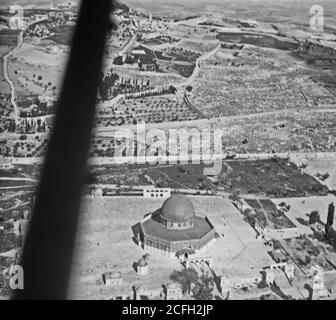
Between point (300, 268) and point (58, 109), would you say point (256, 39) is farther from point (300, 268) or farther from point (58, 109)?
point (300, 268)

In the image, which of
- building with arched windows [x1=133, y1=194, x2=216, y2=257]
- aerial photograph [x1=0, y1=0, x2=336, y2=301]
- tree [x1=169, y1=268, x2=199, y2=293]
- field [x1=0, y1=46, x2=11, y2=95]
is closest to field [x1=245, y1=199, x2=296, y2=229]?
aerial photograph [x1=0, y1=0, x2=336, y2=301]

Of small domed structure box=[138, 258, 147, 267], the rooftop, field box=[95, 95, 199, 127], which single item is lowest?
field box=[95, 95, 199, 127]

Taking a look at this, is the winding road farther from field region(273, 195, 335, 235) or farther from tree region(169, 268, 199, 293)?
tree region(169, 268, 199, 293)

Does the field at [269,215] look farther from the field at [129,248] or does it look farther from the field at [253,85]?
the field at [253,85]

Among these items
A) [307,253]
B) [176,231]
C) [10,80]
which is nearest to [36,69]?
[10,80]

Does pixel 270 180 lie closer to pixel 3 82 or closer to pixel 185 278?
pixel 185 278
